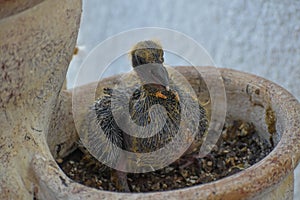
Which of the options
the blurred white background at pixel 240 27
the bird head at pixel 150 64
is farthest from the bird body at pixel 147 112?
the blurred white background at pixel 240 27

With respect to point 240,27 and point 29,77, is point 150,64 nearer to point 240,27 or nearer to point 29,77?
point 29,77

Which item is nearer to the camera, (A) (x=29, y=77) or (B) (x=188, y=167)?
(A) (x=29, y=77)

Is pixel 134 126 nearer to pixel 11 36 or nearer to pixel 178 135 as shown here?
pixel 178 135

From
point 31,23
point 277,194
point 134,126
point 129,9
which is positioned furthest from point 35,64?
point 129,9

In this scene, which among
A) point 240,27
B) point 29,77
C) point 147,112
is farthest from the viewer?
point 240,27

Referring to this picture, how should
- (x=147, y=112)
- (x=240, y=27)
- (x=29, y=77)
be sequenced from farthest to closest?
(x=240, y=27)
(x=147, y=112)
(x=29, y=77)

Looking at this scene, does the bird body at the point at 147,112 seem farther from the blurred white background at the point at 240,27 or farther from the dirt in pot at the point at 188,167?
the blurred white background at the point at 240,27

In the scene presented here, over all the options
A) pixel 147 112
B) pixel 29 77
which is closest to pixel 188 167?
pixel 147 112
